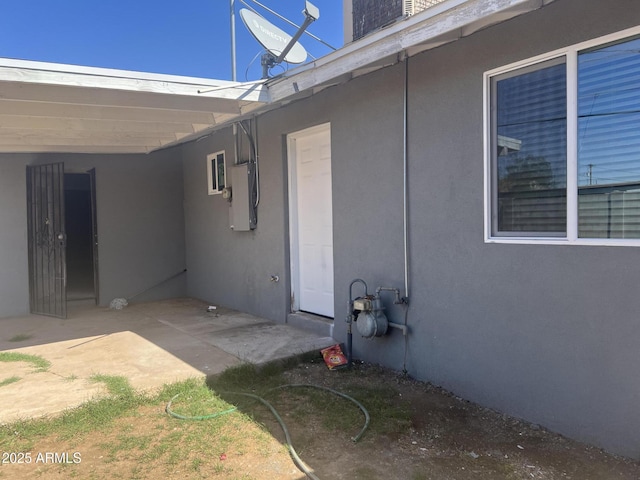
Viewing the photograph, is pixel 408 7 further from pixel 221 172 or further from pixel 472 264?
pixel 221 172

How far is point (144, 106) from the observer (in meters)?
4.66

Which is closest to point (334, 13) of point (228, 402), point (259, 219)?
point (259, 219)

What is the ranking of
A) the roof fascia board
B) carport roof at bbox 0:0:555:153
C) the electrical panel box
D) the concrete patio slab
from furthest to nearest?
the electrical panel box → the concrete patio slab → carport roof at bbox 0:0:555:153 → the roof fascia board

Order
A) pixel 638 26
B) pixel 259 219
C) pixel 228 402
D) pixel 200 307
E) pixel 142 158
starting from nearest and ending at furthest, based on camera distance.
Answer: pixel 638 26 < pixel 228 402 < pixel 259 219 < pixel 200 307 < pixel 142 158

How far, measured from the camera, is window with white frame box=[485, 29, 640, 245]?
2754mm

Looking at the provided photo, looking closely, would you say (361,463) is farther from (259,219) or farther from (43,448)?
(259,219)

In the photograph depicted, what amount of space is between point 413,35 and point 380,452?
115 inches

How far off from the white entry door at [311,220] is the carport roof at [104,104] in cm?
83

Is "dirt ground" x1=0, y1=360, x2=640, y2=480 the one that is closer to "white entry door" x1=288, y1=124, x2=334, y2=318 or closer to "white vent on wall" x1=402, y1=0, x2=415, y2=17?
"white entry door" x1=288, y1=124, x2=334, y2=318

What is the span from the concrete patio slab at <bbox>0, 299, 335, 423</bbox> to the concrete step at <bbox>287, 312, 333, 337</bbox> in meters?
0.09

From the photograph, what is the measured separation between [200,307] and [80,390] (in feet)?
11.8

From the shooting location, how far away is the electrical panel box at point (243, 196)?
20.4ft

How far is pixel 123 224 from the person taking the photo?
7.75 m

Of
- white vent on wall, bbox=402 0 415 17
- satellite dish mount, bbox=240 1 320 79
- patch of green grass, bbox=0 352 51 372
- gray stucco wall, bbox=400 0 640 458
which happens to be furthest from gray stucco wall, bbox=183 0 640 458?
patch of green grass, bbox=0 352 51 372
